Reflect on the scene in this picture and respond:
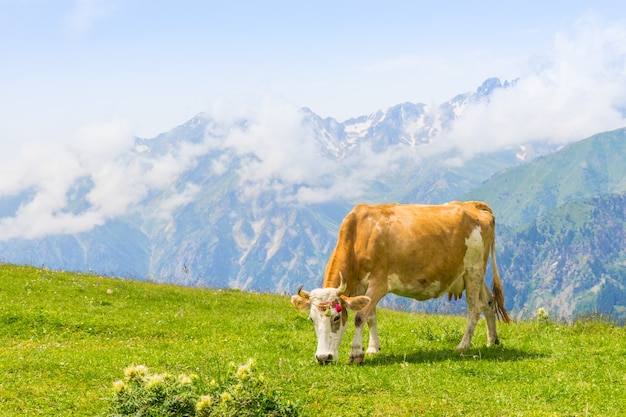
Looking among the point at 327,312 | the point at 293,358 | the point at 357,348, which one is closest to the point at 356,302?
the point at 327,312

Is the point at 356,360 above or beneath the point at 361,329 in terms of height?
beneath

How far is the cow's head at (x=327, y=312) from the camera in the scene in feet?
49.8

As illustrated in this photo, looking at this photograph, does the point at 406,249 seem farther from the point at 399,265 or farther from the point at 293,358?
the point at 293,358

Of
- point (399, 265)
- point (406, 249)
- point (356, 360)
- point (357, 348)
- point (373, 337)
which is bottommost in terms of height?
point (356, 360)

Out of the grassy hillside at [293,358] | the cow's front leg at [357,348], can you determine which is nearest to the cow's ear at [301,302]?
the grassy hillside at [293,358]

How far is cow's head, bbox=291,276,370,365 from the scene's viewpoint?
1518 centimetres

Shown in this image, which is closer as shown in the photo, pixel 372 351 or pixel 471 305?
pixel 372 351

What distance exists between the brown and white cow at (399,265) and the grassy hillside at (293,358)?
1050 mm

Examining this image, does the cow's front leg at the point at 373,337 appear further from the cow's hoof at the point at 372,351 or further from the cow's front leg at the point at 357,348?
the cow's front leg at the point at 357,348

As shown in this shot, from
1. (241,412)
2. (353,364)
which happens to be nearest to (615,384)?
(353,364)

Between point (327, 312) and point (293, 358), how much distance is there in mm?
2586

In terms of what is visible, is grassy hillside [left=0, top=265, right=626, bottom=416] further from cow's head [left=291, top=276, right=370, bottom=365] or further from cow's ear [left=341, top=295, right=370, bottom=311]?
cow's ear [left=341, top=295, right=370, bottom=311]

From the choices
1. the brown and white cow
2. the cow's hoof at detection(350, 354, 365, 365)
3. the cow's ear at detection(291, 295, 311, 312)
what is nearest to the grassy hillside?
the cow's hoof at detection(350, 354, 365, 365)

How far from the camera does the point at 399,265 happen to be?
1716 cm
